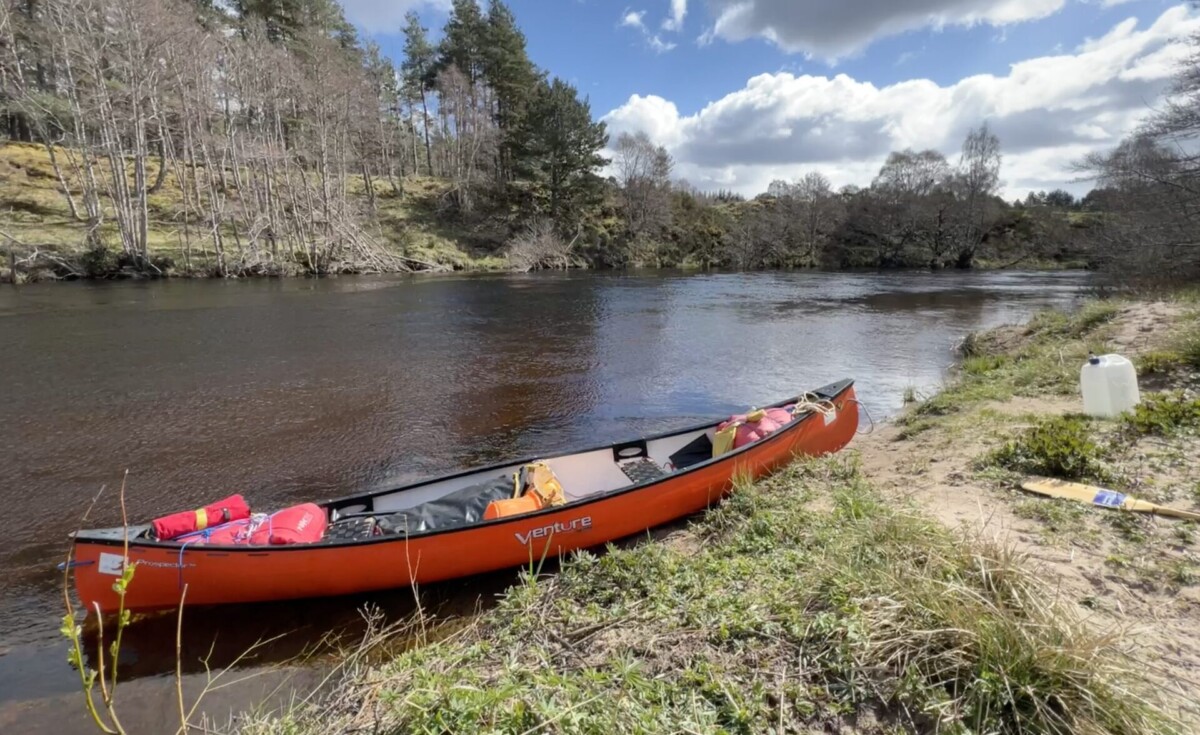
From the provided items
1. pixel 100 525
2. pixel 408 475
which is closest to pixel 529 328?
pixel 408 475

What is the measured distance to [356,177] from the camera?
46500 millimetres

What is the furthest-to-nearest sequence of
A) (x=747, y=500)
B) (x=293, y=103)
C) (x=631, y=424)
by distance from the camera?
(x=293, y=103) < (x=631, y=424) < (x=747, y=500)

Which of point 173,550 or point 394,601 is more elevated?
point 173,550

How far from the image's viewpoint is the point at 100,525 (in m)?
5.73

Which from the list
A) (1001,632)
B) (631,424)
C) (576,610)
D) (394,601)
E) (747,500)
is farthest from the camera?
(631,424)

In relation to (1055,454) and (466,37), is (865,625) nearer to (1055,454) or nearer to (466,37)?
(1055,454)

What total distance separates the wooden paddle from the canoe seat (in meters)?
3.37

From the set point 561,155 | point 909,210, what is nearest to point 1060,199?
point 909,210

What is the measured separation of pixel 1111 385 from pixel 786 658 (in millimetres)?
5997

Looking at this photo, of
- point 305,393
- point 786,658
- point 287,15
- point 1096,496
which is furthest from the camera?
point 287,15

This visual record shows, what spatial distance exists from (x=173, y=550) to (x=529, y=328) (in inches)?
543

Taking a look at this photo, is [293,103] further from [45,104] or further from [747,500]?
[747,500]

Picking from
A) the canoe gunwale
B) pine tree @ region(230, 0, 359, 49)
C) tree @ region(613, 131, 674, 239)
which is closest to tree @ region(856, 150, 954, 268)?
tree @ region(613, 131, 674, 239)

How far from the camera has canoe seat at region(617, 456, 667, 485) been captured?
6.24 metres
